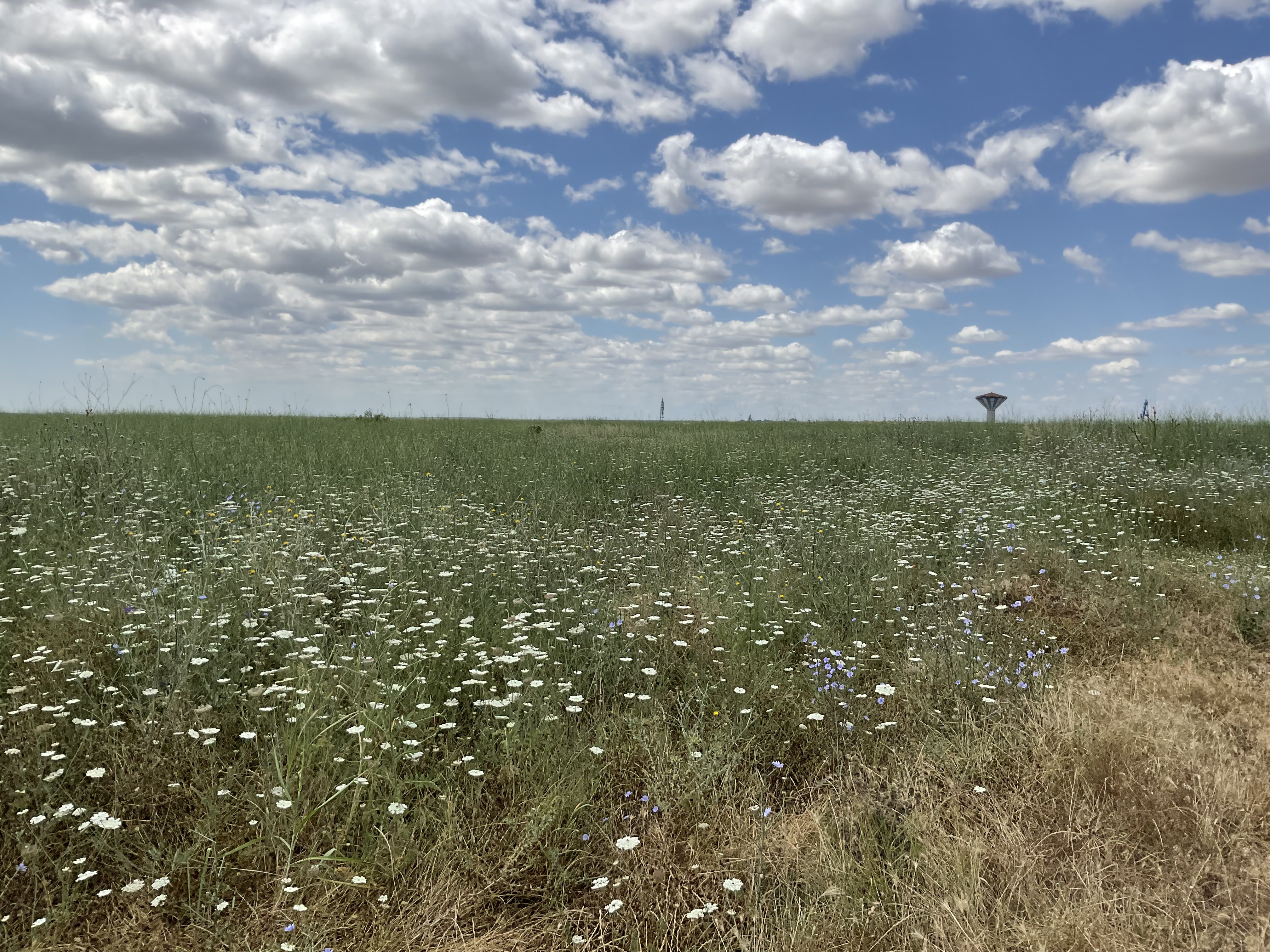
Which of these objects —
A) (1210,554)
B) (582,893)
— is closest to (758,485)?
(1210,554)

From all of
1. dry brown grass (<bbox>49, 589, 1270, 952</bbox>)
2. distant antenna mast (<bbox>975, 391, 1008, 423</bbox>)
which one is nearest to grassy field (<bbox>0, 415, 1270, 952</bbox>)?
dry brown grass (<bbox>49, 589, 1270, 952</bbox>)

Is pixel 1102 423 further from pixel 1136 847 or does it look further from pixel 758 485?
pixel 1136 847

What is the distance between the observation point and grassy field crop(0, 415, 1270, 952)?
103 inches

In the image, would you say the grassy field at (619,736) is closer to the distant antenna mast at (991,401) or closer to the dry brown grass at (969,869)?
the dry brown grass at (969,869)

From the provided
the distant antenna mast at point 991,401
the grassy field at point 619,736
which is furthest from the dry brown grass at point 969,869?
the distant antenna mast at point 991,401

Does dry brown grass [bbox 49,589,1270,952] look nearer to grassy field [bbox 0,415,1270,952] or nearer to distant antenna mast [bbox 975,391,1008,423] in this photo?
grassy field [bbox 0,415,1270,952]

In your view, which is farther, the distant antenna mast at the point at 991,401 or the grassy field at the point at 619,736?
the distant antenna mast at the point at 991,401

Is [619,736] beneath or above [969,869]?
above

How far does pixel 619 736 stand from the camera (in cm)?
355

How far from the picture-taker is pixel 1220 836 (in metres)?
2.86

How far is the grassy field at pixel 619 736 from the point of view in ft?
8.57

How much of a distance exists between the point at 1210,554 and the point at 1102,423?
9.72 m

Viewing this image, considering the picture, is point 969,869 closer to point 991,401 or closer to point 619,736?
point 619,736

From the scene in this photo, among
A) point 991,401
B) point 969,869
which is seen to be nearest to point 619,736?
point 969,869
